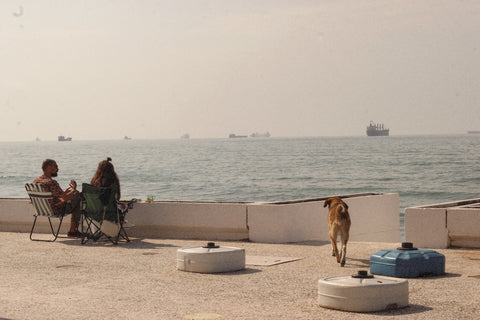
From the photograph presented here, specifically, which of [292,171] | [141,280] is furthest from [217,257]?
[292,171]

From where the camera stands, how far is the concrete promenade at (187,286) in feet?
22.6

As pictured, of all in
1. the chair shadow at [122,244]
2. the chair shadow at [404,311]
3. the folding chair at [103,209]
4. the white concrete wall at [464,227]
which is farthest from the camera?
the folding chair at [103,209]

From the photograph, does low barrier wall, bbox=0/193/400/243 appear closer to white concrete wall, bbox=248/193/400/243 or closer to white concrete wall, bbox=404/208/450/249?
white concrete wall, bbox=248/193/400/243

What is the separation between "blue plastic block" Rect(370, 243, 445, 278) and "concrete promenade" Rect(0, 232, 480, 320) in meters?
0.13

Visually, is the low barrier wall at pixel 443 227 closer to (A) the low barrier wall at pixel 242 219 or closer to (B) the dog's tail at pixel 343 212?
(A) the low barrier wall at pixel 242 219

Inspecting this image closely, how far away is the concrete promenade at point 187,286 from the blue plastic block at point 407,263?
129 mm

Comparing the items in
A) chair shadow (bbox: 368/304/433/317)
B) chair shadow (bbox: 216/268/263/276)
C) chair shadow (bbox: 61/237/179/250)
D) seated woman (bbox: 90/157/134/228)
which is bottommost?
chair shadow (bbox: 61/237/179/250)

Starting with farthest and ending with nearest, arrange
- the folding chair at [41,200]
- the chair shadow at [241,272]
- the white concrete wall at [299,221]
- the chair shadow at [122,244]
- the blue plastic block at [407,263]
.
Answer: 1. the folding chair at [41,200]
2. the white concrete wall at [299,221]
3. the chair shadow at [122,244]
4. the chair shadow at [241,272]
5. the blue plastic block at [407,263]

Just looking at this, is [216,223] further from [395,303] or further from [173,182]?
[173,182]

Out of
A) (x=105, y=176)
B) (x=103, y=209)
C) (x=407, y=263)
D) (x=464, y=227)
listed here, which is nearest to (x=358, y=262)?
(x=407, y=263)

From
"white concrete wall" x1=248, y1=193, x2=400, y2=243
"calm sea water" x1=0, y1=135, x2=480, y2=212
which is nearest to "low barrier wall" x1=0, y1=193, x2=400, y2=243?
"white concrete wall" x1=248, y1=193, x2=400, y2=243

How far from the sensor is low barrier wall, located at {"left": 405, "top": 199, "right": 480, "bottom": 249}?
10.8 meters

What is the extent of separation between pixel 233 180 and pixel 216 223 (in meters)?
67.7

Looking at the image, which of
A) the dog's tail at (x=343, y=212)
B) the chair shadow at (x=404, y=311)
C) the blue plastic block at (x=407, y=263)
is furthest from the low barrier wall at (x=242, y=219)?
the chair shadow at (x=404, y=311)
